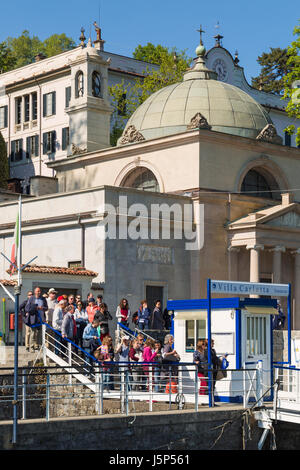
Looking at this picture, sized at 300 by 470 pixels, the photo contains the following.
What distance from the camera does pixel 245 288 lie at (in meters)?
25.7

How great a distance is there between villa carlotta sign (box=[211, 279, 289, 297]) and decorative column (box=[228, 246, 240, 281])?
17936 millimetres

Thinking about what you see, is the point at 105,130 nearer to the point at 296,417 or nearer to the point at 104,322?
the point at 104,322

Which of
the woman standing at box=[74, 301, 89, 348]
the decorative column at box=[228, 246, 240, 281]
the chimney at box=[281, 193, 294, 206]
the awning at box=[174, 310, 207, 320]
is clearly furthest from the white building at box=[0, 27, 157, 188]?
the awning at box=[174, 310, 207, 320]

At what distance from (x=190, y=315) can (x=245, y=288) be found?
219 cm

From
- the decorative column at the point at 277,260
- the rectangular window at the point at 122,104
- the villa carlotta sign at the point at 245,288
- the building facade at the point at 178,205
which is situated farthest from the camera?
the rectangular window at the point at 122,104

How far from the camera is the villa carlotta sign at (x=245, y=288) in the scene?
25016mm

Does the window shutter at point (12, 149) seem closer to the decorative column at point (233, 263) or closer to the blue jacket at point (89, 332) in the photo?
the decorative column at point (233, 263)

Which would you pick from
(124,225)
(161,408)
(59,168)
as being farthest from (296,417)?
(59,168)

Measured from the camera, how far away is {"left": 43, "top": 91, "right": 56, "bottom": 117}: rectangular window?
71.7m

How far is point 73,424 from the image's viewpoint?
20.5 m

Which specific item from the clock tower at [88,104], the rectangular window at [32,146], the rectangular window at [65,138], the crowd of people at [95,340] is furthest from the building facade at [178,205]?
the rectangular window at [32,146]

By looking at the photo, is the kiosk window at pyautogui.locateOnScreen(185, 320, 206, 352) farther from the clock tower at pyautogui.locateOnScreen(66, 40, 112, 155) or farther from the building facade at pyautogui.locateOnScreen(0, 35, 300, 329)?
the clock tower at pyautogui.locateOnScreen(66, 40, 112, 155)

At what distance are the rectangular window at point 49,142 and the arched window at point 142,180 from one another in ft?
77.1
